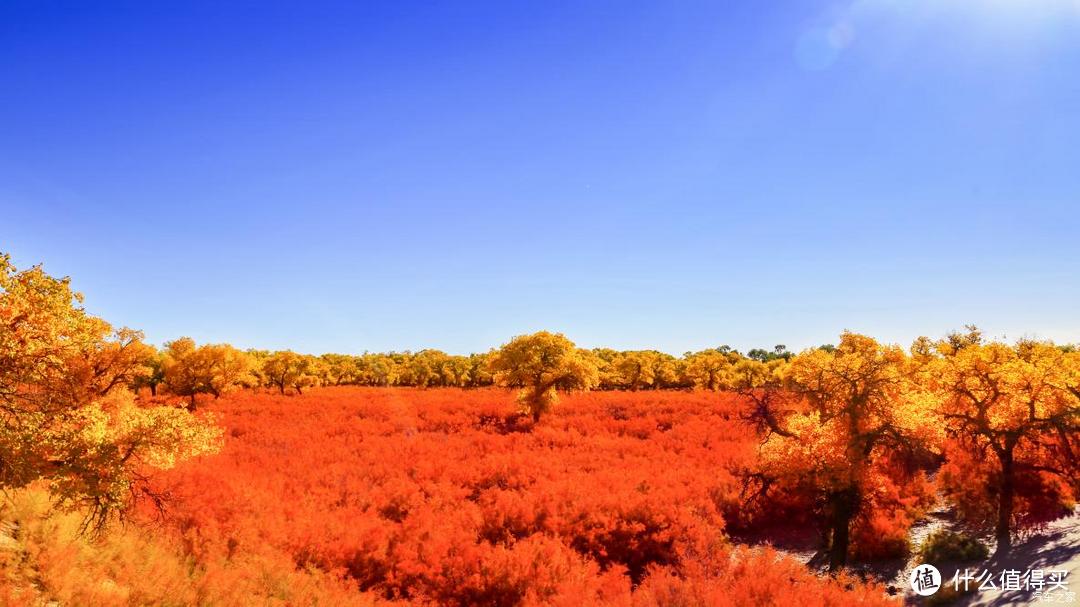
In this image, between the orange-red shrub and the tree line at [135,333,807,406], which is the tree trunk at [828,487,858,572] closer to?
the orange-red shrub

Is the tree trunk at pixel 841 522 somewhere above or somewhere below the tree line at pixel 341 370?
below

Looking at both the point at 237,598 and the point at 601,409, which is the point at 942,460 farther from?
the point at 237,598

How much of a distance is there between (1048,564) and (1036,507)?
5.61 m

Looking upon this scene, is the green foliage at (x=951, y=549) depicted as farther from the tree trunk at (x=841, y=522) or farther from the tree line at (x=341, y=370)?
the tree line at (x=341, y=370)

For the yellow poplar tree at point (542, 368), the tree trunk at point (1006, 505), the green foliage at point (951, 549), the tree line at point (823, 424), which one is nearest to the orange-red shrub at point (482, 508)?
the tree line at point (823, 424)

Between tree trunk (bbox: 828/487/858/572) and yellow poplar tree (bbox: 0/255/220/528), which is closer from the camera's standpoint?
yellow poplar tree (bbox: 0/255/220/528)

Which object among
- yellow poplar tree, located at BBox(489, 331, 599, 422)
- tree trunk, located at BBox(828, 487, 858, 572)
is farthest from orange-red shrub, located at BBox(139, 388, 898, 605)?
yellow poplar tree, located at BBox(489, 331, 599, 422)

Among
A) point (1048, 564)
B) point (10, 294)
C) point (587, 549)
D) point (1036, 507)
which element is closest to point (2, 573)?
point (10, 294)

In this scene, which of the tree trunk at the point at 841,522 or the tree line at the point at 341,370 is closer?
the tree trunk at the point at 841,522

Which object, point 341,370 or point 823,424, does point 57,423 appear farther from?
point 341,370

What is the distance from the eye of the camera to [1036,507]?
61.4ft

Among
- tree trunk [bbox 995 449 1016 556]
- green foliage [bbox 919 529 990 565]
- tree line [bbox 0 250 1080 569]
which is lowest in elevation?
green foliage [bbox 919 529 990 565]

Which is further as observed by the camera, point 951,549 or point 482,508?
point 482,508

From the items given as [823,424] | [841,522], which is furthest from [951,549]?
[823,424]
